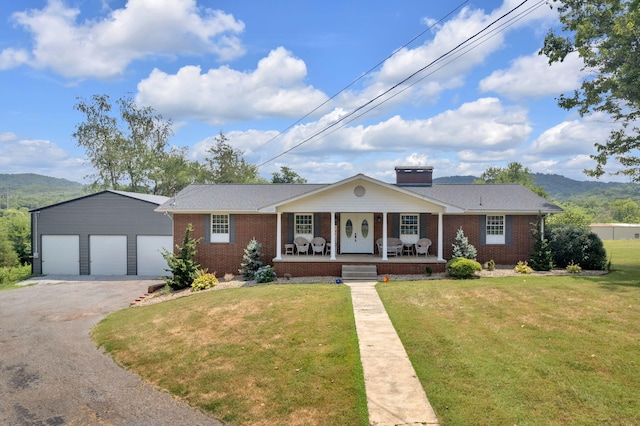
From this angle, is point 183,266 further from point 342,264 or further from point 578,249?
point 578,249

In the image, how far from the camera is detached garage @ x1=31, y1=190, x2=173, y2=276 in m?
25.5

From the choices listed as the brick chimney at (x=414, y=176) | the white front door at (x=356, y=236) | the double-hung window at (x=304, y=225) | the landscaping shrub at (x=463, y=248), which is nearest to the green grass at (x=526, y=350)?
the landscaping shrub at (x=463, y=248)

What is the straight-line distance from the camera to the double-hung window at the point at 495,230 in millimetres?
19938

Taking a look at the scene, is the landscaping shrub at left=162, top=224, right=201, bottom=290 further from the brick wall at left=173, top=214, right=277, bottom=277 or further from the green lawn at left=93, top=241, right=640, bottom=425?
the green lawn at left=93, top=241, right=640, bottom=425

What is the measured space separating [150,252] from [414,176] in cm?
1642

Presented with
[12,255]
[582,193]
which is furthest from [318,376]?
[582,193]

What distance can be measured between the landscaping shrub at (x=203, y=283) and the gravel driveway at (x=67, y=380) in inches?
114

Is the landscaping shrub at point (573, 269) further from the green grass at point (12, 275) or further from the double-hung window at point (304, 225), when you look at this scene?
the green grass at point (12, 275)

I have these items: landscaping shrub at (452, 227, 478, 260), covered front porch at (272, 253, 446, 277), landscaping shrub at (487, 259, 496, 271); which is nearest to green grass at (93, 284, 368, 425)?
covered front porch at (272, 253, 446, 277)

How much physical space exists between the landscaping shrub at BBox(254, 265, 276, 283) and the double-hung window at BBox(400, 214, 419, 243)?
6.57 metres

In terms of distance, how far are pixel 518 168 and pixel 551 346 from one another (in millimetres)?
65834

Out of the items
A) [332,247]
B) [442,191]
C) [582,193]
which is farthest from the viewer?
[582,193]

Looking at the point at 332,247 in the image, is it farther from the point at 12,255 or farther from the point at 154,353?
the point at 12,255

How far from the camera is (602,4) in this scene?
64.5ft
